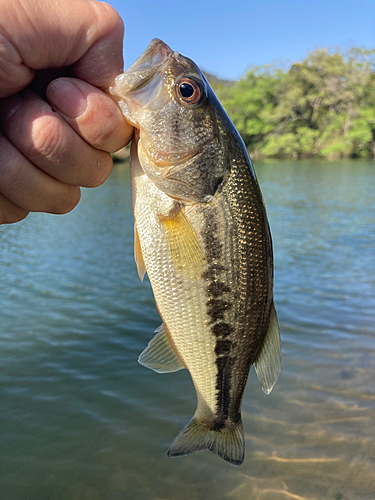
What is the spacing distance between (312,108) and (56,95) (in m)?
69.0

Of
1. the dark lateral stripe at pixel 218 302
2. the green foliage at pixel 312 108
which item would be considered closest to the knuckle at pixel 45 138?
the dark lateral stripe at pixel 218 302

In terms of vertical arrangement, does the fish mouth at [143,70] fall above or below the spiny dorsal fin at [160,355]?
above

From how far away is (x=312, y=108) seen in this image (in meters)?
64.1

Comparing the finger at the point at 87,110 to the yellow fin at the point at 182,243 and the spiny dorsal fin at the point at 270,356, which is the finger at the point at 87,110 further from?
the spiny dorsal fin at the point at 270,356

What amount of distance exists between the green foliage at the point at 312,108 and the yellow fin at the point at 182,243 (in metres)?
62.1

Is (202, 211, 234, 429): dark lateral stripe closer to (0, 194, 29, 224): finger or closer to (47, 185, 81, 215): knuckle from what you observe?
(47, 185, 81, 215): knuckle

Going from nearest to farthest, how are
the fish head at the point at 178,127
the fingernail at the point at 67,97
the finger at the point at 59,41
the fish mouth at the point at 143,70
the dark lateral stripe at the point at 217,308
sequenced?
the finger at the point at 59,41, the fingernail at the point at 67,97, the fish mouth at the point at 143,70, the fish head at the point at 178,127, the dark lateral stripe at the point at 217,308

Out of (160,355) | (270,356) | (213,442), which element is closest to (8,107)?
(160,355)

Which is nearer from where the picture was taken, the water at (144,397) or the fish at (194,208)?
the fish at (194,208)

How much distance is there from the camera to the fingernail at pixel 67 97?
1865mm

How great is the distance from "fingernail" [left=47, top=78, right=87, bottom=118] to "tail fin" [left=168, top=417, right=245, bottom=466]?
6.40ft

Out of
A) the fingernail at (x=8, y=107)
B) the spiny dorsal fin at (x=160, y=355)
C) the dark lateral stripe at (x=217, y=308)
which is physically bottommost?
the spiny dorsal fin at (x=160, y=355)

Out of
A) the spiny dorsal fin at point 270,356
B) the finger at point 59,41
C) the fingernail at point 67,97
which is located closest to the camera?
the finger at point 59,41

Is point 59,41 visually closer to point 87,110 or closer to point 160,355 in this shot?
point 87,110
